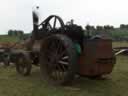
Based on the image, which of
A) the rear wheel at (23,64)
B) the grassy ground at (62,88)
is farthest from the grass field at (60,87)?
the rear wheel at (23,64)

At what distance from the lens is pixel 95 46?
7773 mm

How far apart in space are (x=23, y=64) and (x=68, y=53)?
2749mm

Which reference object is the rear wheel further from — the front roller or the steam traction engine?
the front roller

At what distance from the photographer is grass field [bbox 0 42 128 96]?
24.4 ft

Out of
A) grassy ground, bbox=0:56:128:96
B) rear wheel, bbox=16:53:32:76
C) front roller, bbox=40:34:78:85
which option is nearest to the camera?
grassy ground, bbox=0:56:128:96

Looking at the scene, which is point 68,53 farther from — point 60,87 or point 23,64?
point 23,64

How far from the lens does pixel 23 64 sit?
10008 millimetres

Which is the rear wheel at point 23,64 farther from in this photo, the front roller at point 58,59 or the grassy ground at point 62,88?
the front roller at point 58,59

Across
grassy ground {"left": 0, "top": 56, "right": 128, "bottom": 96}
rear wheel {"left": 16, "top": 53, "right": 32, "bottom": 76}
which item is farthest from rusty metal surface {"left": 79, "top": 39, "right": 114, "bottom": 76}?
rear wheel {"left": 16, "top": 53, "right": 32, "bottom": 76}

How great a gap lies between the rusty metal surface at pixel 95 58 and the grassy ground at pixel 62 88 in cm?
51

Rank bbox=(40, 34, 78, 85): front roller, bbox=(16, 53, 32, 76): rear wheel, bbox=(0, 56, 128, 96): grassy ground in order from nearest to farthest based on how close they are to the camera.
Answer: bbox=(0, 56, 128, 96): grassy ground, bbox=(40, 34, 78, 85): front roller, bbox=(16, 53, 32, 76): rear wheel

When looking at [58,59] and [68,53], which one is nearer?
[68,53]

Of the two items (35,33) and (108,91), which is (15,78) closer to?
(35,33)

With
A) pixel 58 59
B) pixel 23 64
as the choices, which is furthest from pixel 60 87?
pixel 23 64
